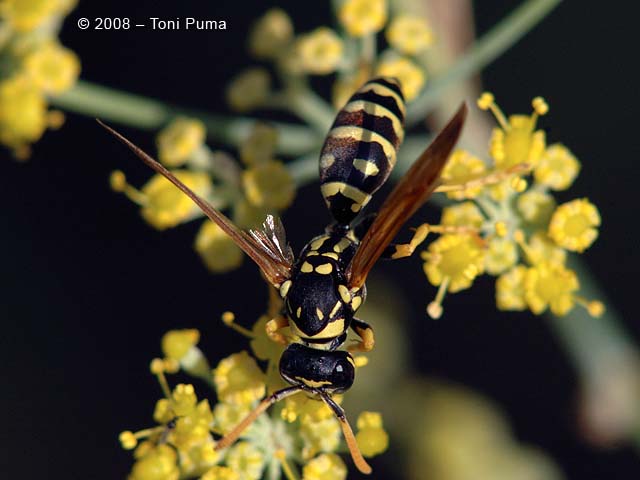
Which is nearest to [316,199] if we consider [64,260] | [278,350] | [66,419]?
[64,260]

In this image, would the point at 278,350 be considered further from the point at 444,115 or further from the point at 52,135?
the point at 52,135

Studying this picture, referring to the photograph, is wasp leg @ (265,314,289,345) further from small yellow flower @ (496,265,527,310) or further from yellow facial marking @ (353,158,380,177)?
small yellow flower @ (496,265,527,310)

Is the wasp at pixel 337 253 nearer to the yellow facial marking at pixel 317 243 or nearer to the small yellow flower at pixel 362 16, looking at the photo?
the yellow facial marking at pixel 317 243

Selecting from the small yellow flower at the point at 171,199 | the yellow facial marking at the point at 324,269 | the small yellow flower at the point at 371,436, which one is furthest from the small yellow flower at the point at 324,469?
the small yellow flower at the point at 171,199

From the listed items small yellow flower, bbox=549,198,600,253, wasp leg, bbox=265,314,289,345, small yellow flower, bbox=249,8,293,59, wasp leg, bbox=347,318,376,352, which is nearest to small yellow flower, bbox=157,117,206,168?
small yellow flower, bbox=249,8,293,59

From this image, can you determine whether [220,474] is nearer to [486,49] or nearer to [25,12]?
[486,49]

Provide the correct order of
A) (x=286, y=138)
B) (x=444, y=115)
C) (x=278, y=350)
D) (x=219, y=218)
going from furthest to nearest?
(x=444, y=115) → (x=286, y=138) → (x=278, y=350) → (x=219, y=218)

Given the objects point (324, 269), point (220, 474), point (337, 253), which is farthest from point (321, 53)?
point (220, 474)
